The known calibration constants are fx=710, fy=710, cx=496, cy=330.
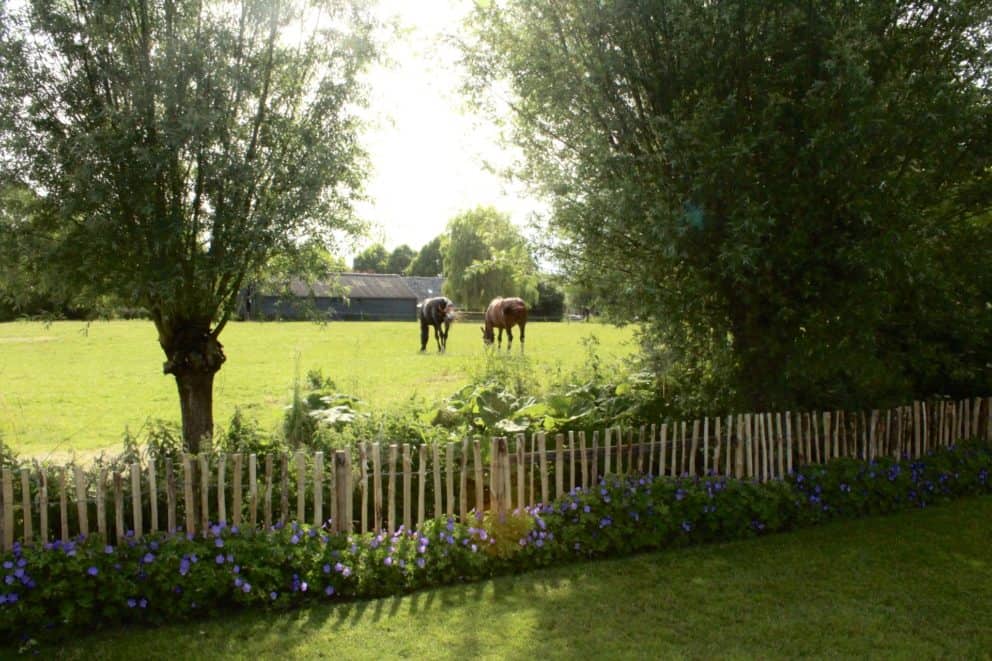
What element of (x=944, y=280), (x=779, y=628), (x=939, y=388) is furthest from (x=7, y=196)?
(x=939, y=388)

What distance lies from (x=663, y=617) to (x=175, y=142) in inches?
206

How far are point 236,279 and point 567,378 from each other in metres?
5.25

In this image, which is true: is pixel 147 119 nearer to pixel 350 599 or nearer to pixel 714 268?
pixel 350 599

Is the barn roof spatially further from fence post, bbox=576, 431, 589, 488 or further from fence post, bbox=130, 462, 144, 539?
fence post, bbox=130, 462, 144, 539

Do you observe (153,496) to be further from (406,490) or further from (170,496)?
(406,490)

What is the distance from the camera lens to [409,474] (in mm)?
5805

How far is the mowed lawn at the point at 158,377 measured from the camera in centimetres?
1084

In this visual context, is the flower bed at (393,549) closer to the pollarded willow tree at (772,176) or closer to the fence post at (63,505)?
the fence post at (63,505)

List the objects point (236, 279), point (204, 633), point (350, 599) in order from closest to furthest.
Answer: point (204, 633) → point (350, 599) → point (236, 279)

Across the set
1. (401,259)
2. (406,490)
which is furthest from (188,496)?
(401,259)

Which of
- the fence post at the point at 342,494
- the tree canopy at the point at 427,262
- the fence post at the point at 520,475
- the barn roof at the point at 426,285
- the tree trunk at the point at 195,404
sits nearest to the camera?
the fence post at the point at 342,494

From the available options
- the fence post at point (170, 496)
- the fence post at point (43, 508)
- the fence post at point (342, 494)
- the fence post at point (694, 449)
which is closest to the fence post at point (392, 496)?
the fence post at point (342, 494)

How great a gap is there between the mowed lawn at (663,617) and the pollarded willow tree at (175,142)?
2959mm

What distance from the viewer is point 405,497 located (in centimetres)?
576
